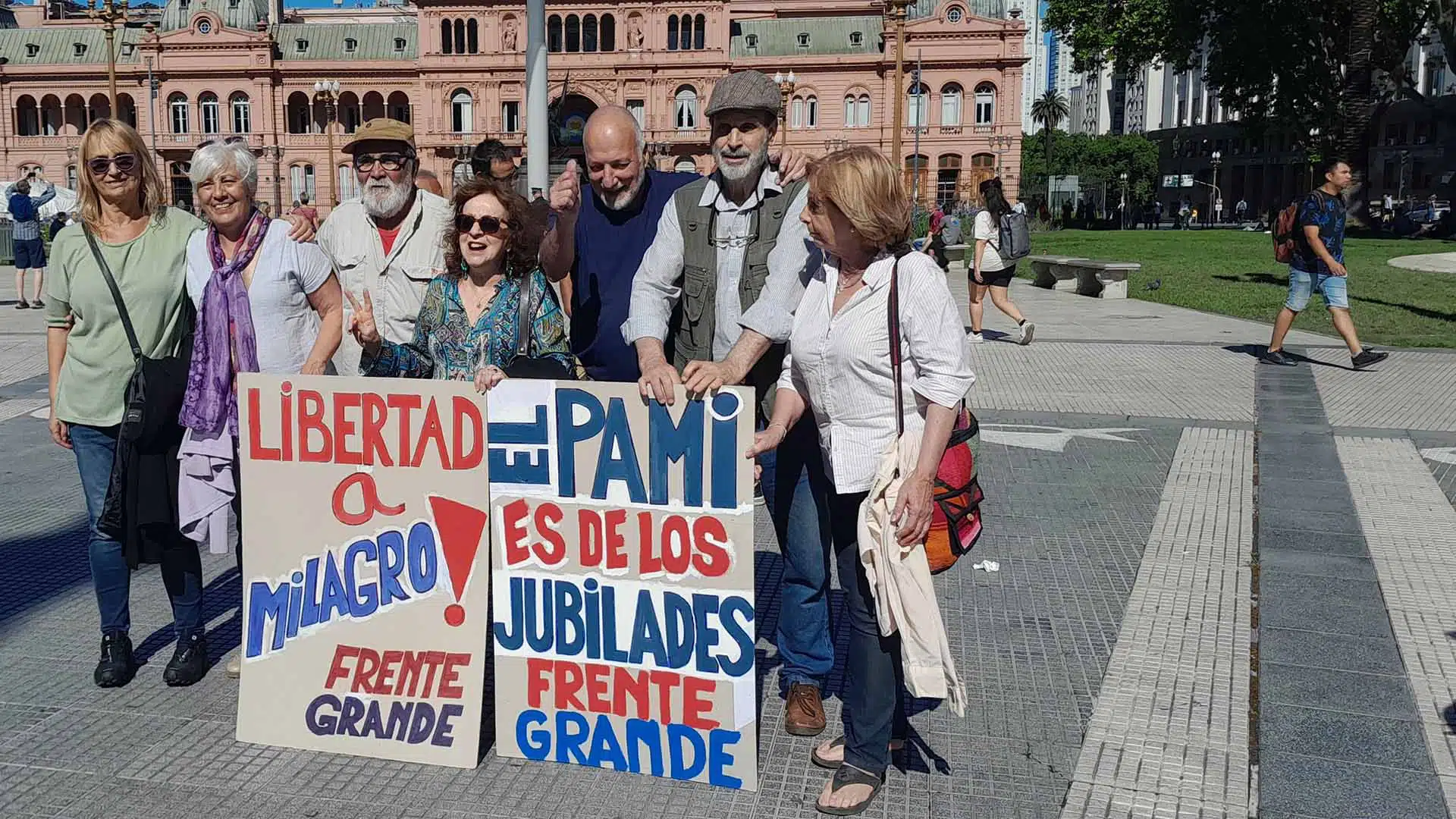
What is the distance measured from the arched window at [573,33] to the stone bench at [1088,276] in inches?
2088

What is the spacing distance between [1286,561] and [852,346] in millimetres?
3087

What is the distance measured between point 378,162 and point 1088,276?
17014 mm

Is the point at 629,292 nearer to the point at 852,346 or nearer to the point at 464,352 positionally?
the point at 464,352

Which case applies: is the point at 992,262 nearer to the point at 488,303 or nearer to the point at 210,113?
the point at 488,303

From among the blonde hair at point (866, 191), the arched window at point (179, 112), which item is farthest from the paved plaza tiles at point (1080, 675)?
the arched window at point (179, 112)

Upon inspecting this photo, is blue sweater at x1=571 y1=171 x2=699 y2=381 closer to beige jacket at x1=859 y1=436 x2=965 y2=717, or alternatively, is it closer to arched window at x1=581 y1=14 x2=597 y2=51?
beige jacket at x1=859 y1=436 x2=965 y2=717

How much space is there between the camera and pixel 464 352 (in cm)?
356

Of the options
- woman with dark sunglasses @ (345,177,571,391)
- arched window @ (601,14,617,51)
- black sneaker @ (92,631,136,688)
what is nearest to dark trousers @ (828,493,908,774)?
woman with dark sunglasses @ (345,177,571,391)

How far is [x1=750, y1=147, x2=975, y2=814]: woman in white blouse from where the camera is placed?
292 cm

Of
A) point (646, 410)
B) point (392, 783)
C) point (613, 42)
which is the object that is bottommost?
point (392, 783)

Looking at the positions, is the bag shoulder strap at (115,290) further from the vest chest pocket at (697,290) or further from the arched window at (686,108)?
the arched window at (686,108)

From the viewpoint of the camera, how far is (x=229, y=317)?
12.5 feet

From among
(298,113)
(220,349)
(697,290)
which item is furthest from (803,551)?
(298,113)

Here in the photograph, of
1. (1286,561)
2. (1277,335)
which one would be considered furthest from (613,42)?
(1286,561)
